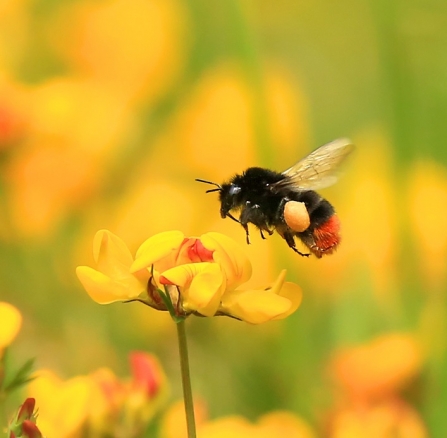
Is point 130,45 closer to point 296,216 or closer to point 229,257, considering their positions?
point 296,216

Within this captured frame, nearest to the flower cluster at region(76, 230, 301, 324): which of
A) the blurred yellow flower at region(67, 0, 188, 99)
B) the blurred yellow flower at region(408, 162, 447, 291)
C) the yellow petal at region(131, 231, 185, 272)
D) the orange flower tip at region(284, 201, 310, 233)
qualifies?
the yellow petal at region(131, 231, 185, 272)

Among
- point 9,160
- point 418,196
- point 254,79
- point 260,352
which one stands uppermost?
point 254,79

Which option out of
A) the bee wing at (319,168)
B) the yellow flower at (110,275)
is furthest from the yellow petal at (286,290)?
the bee wing at (319,168)

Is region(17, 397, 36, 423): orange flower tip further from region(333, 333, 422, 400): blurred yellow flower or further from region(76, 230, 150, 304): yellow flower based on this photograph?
region(333, 333, 422, 400): blurred yellow flower

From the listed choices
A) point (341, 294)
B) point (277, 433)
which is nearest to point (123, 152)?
point (341, 294)

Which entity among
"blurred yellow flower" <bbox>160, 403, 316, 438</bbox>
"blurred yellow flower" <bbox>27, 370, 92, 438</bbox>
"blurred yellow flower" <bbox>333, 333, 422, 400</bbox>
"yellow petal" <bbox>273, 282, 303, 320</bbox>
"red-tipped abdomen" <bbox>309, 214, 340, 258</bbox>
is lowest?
"blurred yellow flower" <bbox>333, 333, 422, 400</bbox>

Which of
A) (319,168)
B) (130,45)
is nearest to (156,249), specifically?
(319,168)

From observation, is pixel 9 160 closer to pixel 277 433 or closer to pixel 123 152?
pixel 123 152

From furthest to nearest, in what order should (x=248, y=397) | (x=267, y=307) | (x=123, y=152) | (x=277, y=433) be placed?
(x=123, y=152), (x=248, y=397), (x=277, y=433), (x=267, y=307)
